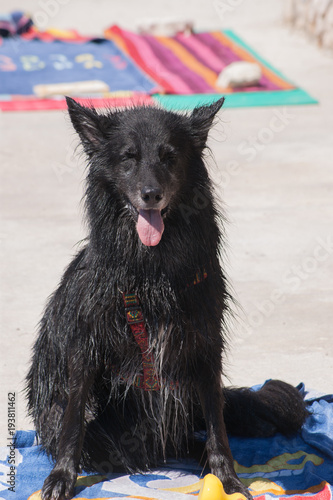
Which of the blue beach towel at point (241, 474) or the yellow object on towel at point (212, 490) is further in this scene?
the blue beach towel at point (241, 474)

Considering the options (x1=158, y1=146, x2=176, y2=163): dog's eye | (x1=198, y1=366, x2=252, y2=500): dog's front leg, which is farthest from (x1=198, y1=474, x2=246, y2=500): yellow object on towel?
(x1=158, y1=146, x2=176, y2=163): dog's eye

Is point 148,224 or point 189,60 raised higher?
point 189,60

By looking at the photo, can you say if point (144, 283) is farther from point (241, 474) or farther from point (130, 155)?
point (241, 474)

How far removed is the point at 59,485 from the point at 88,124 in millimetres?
1449

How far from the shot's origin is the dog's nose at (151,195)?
278 centimetres

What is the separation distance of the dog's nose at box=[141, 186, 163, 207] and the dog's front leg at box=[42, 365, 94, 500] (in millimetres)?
747

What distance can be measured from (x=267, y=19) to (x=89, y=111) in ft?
38.3

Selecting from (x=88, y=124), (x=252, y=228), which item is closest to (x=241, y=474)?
(x=88, y=124)

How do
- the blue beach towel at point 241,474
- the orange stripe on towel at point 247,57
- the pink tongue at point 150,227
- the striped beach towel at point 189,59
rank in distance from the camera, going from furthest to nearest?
the orange stripe on towel at point 247,57 < the striped beach towel at point 189,59 < the blue beach towel at point 241,474 < the pink tongue at point 150,227

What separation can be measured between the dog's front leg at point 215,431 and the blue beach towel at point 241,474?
135mm

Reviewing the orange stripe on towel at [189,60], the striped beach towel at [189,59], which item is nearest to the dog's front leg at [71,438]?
the striped beach towel at [189,59]

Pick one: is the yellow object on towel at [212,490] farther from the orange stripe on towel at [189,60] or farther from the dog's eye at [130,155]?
the orange stripe on towel at [189,60]

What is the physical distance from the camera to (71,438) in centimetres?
296

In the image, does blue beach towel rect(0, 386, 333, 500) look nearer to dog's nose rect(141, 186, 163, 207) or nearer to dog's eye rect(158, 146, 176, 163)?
dog's nose rect(141, 186, 163, 207)
